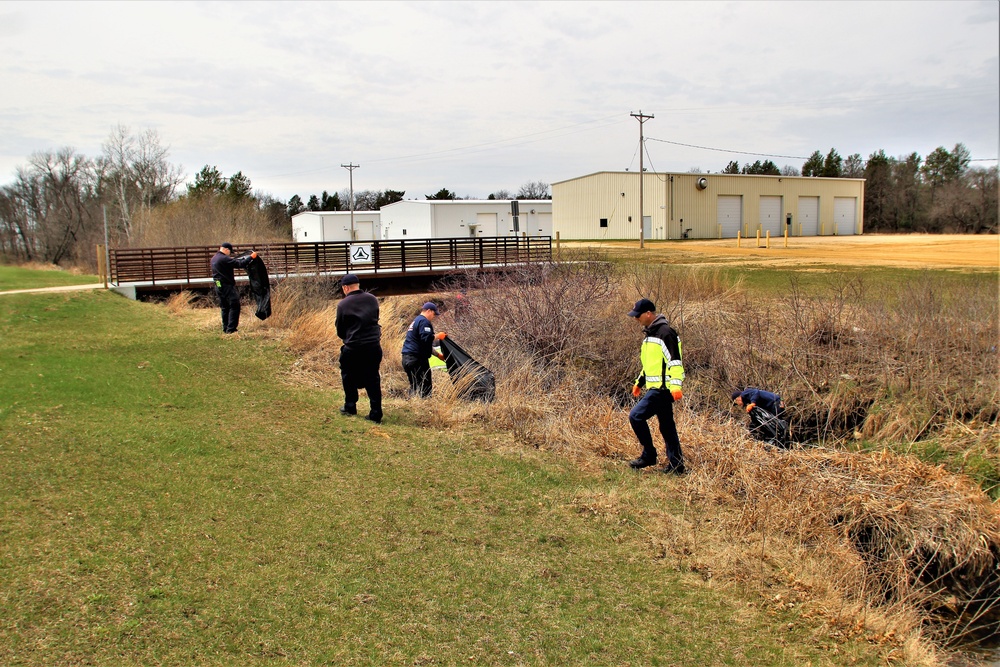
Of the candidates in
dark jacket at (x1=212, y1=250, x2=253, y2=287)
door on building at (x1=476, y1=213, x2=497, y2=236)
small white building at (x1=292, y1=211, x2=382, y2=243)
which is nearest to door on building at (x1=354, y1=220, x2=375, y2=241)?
small white building at (x1=292, y1=211, x2=382, y2=243)

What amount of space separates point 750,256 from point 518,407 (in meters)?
25.2

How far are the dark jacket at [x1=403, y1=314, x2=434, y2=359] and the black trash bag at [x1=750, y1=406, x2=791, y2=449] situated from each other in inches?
168

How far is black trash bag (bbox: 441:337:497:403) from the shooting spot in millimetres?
10078

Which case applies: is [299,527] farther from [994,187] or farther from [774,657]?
[994,187]

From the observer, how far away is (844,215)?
2430 inches

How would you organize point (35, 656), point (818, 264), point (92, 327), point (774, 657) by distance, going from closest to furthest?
point (35, 656) → point (774, 657) → point (92, 327) → point (818, 264)

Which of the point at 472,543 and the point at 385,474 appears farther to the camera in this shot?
the point at 385,474

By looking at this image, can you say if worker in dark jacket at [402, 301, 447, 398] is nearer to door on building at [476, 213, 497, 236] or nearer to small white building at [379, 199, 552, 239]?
small white building at [379, 199, 552, 239]

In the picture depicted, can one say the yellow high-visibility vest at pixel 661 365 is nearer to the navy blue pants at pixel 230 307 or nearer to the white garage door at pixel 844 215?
the navy blue pants at pixel 230 307

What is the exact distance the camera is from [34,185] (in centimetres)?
6781

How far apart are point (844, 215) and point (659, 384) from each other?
61.0 meters

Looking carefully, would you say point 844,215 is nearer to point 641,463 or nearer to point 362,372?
point 641,463

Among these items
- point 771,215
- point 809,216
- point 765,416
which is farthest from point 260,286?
point 809,216

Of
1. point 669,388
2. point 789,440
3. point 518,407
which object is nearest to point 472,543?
point 669,388
